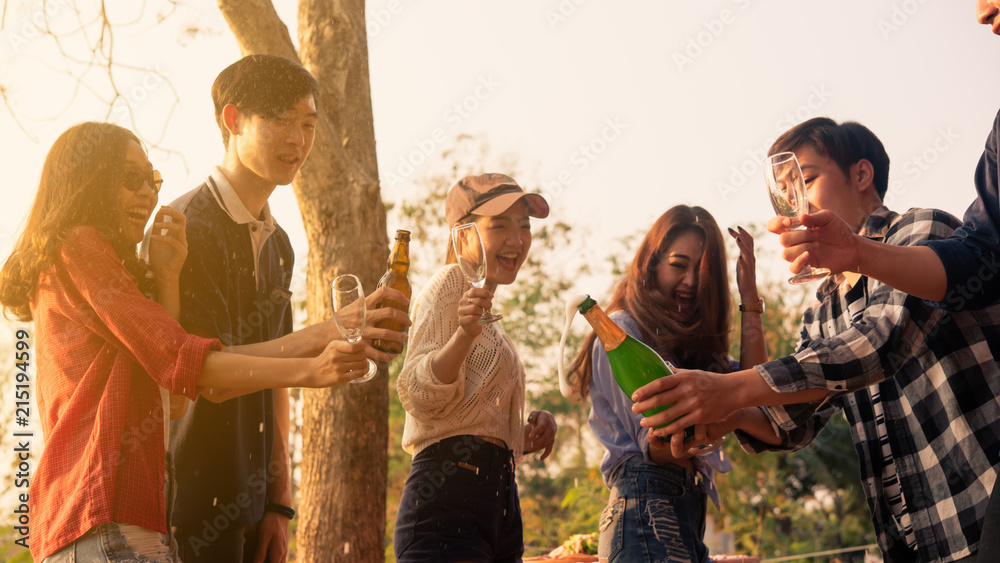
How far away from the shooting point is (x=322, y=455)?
4.80 metres

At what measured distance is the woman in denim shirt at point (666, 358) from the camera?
2.67 meters

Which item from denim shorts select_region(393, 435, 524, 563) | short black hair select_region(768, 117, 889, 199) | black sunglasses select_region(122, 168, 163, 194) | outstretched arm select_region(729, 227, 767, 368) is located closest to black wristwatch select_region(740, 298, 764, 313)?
outstretched arm select_region(729, 227, 767, 368)

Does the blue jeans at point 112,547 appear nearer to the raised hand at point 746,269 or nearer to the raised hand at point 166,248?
the raised hand at point 166,248

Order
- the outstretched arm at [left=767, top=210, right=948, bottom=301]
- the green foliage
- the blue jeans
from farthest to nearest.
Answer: the green foliage → the outstretched arm at [left=767, top=210, right=948, bottom=301] → the blue jeans

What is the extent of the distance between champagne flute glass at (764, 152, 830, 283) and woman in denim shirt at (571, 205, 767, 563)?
69 cm

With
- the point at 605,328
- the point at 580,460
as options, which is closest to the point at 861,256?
the point at 605,328

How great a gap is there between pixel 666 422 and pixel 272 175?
5.22 feet

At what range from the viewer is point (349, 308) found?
82.4 inches

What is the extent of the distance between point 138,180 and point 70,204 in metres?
0.20

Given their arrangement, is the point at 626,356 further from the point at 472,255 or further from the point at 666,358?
the point at 472,255

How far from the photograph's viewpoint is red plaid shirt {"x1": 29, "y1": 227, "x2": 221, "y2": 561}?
6.12 ft

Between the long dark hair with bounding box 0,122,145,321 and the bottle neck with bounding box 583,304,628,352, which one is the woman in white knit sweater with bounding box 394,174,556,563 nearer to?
the bottle neck with bounding box 583,304,628,352

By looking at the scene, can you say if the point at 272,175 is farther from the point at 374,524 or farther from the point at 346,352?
the point at 374,524

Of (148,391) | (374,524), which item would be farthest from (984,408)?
(374,524)
